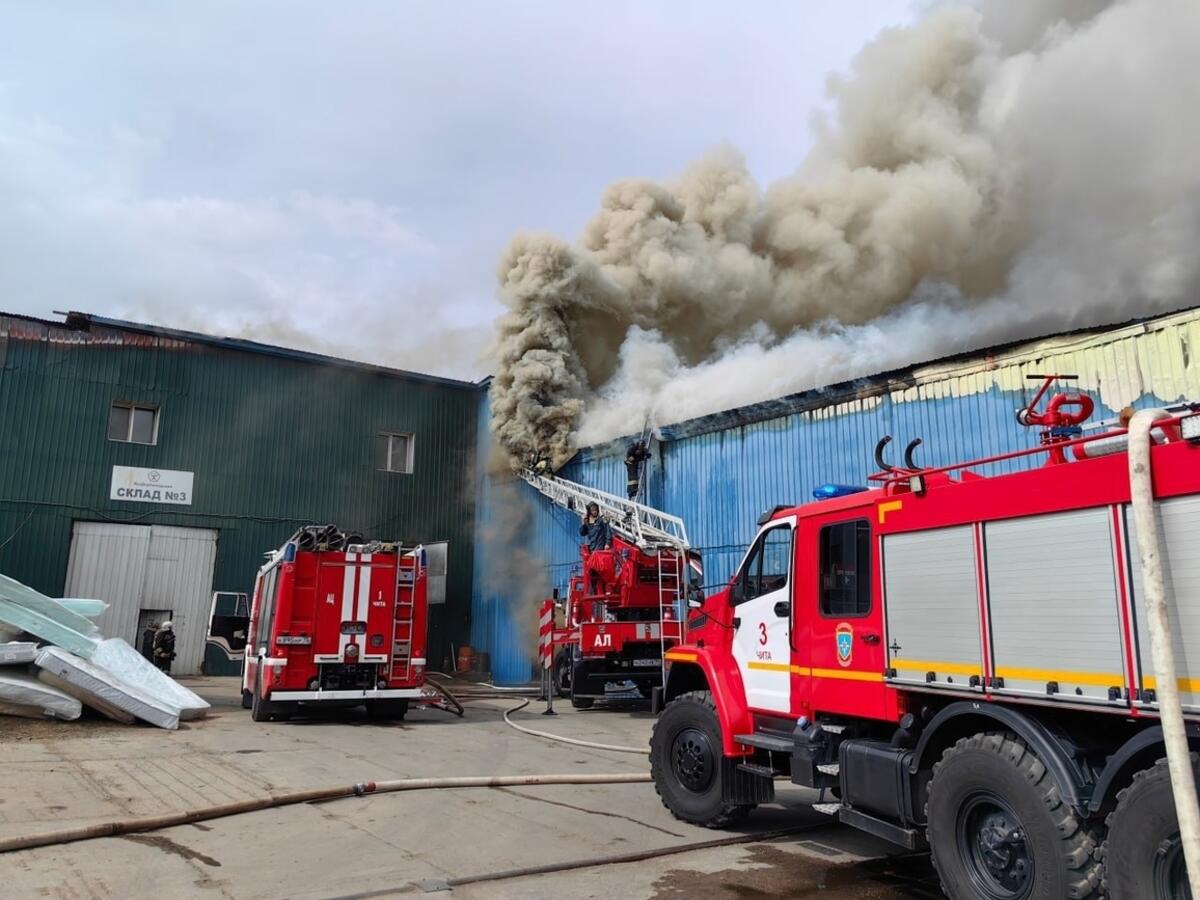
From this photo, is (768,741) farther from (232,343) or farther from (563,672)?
(232,343)

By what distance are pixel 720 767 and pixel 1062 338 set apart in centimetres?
721

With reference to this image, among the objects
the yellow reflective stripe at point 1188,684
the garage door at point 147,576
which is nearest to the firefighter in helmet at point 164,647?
the garage door at point 147,576

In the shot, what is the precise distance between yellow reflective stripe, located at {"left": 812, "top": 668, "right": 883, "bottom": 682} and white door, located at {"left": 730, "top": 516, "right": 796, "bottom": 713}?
1.02 feet

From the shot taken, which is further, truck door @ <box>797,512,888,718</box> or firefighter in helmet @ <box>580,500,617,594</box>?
firefighter in helmet @ <box>580,500,617,594</box>

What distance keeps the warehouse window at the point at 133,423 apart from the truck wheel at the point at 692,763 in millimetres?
16641

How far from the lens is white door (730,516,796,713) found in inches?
223

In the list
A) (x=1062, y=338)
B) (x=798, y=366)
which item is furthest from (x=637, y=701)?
(x=1062, y=338)

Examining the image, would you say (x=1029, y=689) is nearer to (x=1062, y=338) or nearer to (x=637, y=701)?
(x=1062, y=338)

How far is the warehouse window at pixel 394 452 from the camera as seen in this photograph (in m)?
21.9

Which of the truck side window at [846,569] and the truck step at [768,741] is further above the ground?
the truck side window at [846,569]

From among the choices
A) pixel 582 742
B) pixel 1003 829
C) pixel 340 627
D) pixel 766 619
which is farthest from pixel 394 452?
pixel 1003 829

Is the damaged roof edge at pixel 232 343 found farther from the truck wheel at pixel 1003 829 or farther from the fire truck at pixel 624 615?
the truck wheel at pixel 1003 829

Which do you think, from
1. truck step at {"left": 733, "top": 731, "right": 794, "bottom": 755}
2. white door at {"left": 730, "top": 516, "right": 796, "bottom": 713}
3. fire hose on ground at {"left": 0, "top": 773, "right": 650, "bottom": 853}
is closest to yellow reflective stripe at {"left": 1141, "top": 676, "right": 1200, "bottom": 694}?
truck step at {"left": 733, "top": 731, "right": 794, "bottom": 755}

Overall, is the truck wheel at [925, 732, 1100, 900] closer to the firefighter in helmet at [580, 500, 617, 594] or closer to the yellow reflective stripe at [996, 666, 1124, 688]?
the yellow reflective stripe at [996, 666, 1124, 688]
